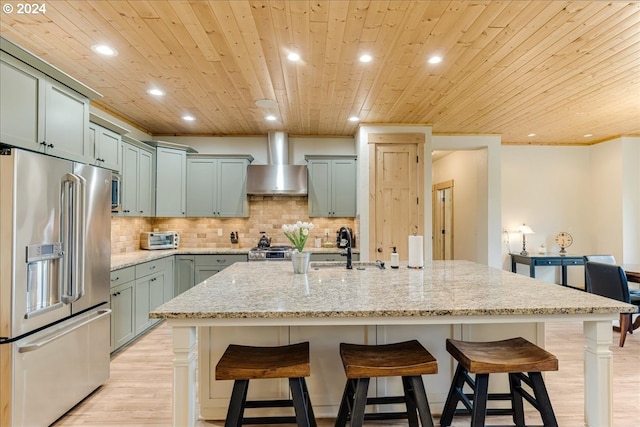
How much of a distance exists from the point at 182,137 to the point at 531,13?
4836 millimetres

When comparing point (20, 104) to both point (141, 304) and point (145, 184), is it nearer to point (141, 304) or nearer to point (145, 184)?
point (141, 304)

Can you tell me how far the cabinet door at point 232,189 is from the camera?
200 inches

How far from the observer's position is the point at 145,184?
14.9 ft

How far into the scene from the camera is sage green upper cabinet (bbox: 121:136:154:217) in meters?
4.04

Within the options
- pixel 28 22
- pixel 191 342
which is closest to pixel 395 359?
pixel 191 342

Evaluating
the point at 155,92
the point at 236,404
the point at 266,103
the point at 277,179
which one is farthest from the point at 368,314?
the point at 277,179

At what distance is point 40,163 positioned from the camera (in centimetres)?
203

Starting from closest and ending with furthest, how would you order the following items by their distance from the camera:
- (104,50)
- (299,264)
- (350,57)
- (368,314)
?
(368,314), (299,264), (104,50), (350,57)

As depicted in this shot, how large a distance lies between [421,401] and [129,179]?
4052 millimetres

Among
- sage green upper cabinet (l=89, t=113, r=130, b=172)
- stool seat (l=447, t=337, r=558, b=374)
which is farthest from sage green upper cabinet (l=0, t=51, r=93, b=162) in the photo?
stool seat (l=447, t=337, r=558, b=374)

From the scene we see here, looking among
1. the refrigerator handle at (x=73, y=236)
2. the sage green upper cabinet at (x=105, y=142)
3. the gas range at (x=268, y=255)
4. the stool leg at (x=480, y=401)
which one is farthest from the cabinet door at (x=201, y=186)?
the stool leg at (x=480, y=401)

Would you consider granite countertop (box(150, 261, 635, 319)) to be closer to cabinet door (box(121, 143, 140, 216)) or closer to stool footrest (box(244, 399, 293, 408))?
stool footrest (box(244, 399, 293, 408))

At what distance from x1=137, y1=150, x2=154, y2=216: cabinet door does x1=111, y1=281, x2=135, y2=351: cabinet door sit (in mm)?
1354

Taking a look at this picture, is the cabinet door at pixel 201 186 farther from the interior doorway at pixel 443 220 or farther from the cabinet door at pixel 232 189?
the interior doorway at pixel 443 220
